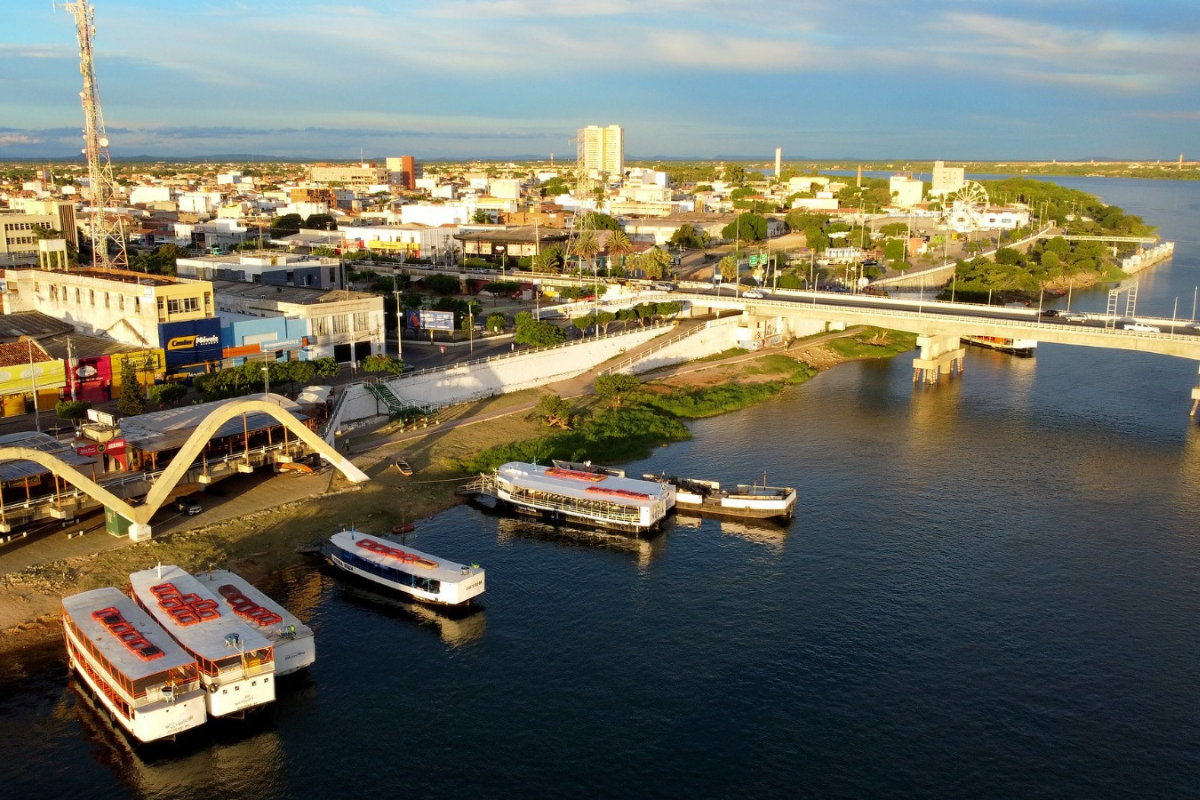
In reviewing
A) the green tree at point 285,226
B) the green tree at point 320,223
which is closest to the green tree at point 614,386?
the green tree at point 285,226

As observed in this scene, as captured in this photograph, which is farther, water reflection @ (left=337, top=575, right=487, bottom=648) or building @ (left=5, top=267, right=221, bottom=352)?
building @ (left=5, top=267, right=221, bottom=352)

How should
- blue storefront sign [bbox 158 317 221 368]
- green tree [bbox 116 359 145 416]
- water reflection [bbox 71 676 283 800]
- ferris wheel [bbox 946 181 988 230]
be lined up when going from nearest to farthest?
1. water reflection [bbox 71 676 283 800]
2. green tree [bbox 116 359 145 416]
3. blue storefront sign [bbox 158 317 221 368]
4. ferris wheel [bbox 946 181 988 230]

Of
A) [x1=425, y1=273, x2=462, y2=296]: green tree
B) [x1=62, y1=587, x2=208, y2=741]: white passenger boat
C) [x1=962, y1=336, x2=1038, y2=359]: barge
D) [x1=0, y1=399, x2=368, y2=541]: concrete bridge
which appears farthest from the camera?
[x1=425, y1=273, x2=462, y2=296]: green tree

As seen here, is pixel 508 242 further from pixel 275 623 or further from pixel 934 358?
pixel 275 623

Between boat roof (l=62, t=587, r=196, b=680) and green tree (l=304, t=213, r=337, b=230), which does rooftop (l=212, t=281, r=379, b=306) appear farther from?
green tree (l=304, t=213, r=337, b=230)

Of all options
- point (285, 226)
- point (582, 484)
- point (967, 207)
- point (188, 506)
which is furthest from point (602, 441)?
point (967, 207)

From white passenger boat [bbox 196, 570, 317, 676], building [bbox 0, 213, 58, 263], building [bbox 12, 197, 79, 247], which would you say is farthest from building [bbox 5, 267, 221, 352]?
building [bbox 12, 197, 79, 247]

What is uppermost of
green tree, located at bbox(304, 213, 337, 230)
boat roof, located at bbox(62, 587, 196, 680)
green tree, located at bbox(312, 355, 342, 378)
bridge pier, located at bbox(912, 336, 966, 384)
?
green tree, located at bbox(304, 213, 337, 230)
